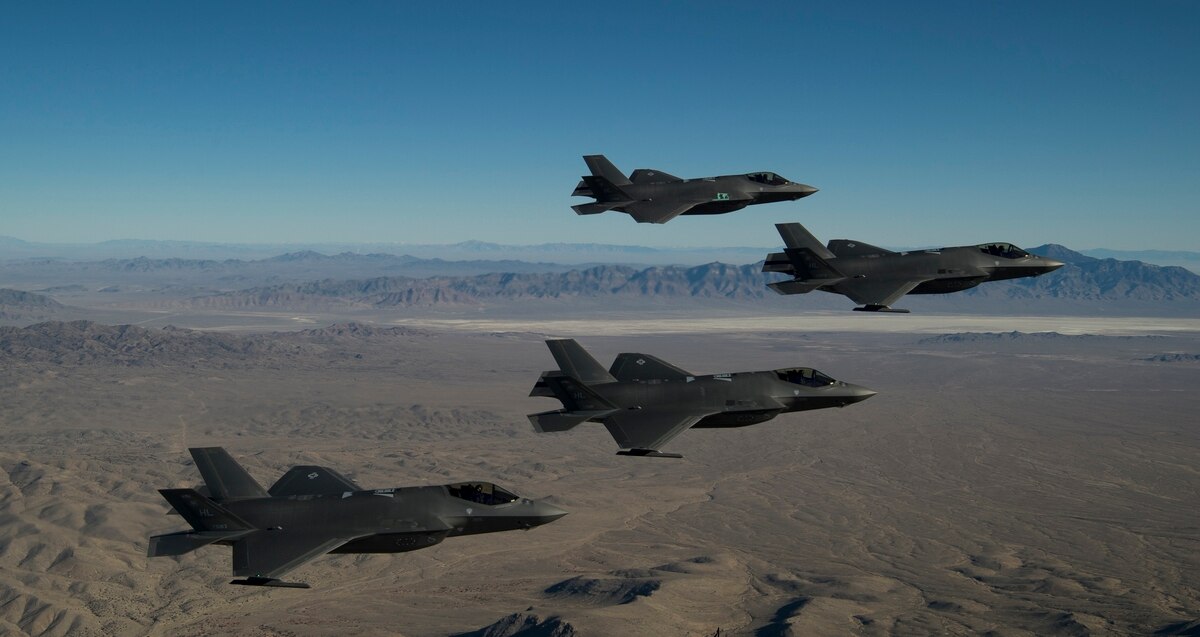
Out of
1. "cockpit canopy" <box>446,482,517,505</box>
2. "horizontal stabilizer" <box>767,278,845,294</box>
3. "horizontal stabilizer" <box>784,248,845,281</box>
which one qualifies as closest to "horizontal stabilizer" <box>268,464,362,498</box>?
"cockpit canopy" <box>446,482,517,505</box>

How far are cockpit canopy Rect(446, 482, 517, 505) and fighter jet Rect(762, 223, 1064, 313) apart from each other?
1398cm

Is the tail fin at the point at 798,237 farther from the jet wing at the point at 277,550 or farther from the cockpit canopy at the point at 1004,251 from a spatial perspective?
the jet wing at the point at 277,550

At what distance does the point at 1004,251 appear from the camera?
40.2 metres

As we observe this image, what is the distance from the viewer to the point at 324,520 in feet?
116

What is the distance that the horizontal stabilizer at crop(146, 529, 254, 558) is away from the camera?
3222 centimetres

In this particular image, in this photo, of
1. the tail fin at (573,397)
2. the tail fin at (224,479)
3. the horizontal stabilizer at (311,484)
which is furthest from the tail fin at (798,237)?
the tail fin at (224,479)

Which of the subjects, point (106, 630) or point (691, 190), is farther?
point (106, 630)

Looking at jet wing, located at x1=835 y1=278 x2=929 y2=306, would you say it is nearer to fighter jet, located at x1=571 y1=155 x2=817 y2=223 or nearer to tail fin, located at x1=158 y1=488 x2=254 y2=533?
fighter jet, located at x1=571 y1=155 x2=817 y2=223

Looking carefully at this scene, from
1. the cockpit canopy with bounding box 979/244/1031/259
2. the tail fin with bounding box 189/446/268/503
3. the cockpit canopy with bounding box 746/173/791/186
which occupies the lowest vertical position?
the tail fin with bounding box 189/446/268/503

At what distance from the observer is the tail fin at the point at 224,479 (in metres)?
36.6

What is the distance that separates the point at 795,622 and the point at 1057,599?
73.1 metres

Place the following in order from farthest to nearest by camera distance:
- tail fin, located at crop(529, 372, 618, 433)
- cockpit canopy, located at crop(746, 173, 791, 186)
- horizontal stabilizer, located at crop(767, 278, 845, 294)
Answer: cockpit canopy, located at crop(746, 173, 791, 186) < tail fin, located at crop(529, 372, 618, 433) < horizontal stabilizer, located at crop(767, 278, 845, 294)

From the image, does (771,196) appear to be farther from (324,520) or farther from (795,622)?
(795,622)

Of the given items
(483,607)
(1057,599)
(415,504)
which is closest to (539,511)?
(415,504)
